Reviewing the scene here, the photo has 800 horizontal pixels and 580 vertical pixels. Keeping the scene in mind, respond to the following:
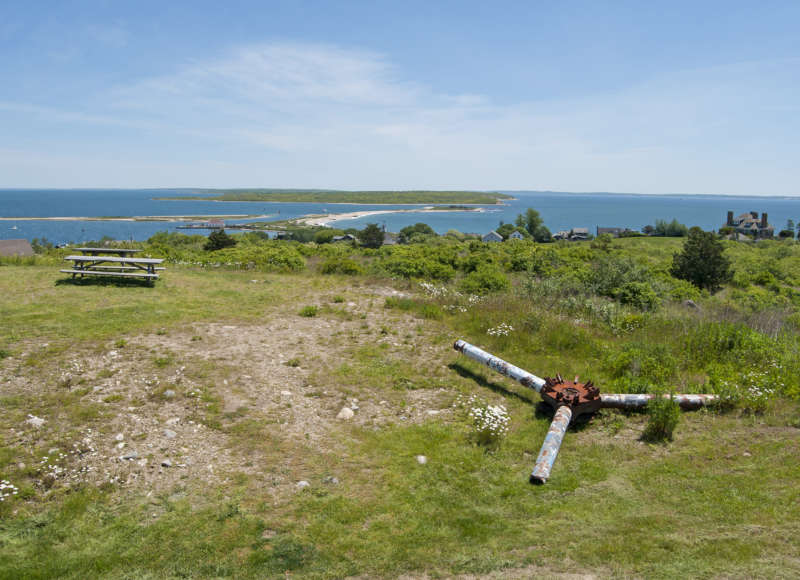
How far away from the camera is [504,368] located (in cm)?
691

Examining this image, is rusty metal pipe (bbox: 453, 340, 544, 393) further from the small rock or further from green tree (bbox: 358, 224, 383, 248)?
green tree (bbox: 358, 224, 383, 248)

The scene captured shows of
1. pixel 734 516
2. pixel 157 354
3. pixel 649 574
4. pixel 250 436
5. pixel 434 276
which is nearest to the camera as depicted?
pixel 649 574

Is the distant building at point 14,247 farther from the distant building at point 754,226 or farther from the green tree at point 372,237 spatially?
the distant building at point 754,226

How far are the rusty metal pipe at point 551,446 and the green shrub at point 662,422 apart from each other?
92 centimetres

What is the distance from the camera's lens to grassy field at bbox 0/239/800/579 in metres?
3.69

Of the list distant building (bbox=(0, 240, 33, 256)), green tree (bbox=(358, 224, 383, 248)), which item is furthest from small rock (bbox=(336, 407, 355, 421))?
green tree (bbox=(358, 224, 383, 248))

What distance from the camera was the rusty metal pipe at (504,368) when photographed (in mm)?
6484

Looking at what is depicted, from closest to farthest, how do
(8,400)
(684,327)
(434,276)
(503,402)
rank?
(8,400) → (503,402) → (684,327) → (434,276)

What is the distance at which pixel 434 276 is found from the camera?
18047 millimetres

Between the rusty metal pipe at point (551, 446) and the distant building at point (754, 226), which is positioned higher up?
the distant building at point (754, 226)

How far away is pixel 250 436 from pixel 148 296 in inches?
305

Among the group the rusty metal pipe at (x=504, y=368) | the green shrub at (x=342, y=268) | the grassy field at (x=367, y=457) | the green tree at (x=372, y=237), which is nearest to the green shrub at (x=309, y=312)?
the grassy field at (x=367, y=457)

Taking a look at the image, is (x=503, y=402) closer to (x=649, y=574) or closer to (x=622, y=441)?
(x=622, y=441)

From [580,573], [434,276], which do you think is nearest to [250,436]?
[580,573]
